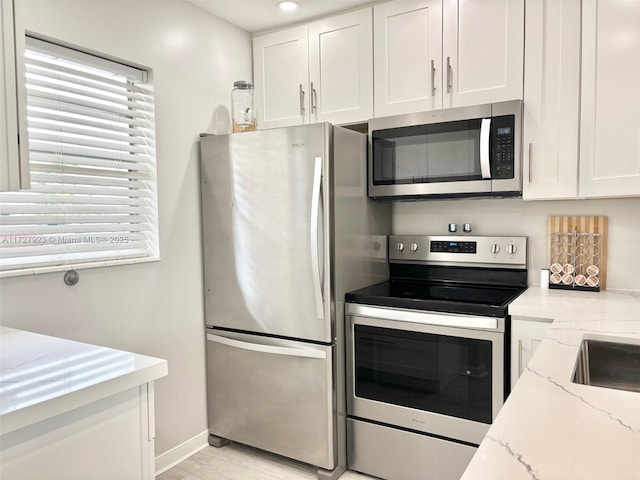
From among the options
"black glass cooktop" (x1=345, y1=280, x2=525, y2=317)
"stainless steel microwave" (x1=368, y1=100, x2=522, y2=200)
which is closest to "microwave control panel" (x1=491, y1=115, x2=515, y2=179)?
"stainless steel microwave" (x1=368, y1=100, x2=522, y2=200)

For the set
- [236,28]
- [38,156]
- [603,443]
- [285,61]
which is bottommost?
[603,443]

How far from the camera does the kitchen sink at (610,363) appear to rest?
1.38 m

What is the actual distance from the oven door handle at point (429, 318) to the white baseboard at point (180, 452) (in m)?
1.14

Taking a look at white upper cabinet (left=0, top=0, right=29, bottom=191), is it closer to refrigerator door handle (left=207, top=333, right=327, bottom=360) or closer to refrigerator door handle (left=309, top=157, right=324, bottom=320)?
refrigerator door handle (left=309, top=157, right=324, bottom=320)

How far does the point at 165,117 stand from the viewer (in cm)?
247

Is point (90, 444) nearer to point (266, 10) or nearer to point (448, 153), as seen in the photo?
point (448, 153)

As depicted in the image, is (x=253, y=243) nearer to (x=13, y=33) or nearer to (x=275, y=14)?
(x=275, y=14)

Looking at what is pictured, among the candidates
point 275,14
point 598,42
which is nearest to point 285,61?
point 275,14

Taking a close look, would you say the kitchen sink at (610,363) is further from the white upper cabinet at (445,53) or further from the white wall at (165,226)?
the white wall at (165,226)

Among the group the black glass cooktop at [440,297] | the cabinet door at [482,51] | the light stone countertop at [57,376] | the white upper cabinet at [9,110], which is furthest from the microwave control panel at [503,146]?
the white upper cabinet at [9,110]

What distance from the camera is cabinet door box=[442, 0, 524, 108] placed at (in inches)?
87.7

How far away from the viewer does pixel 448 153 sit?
93.7 inches

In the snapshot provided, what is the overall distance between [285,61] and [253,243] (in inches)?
45.5

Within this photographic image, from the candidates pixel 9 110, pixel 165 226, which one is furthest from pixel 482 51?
pixel 9 110
